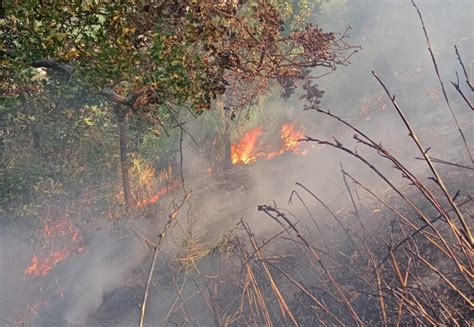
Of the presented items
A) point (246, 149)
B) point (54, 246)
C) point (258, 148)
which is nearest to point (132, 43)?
point (54, 246)

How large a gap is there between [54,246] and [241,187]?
6.63 metres

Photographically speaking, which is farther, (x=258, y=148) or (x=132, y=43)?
(x=258, y=148)

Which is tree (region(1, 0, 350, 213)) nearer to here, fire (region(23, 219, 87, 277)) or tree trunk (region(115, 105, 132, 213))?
tree trunk (region(115, 105, 132, 213))

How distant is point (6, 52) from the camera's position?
587 centimetres

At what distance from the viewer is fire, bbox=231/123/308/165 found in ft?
62.2

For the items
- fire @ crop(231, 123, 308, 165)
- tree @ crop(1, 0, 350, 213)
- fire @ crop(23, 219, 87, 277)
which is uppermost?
tree @ crop(1, 0, 350, 213)

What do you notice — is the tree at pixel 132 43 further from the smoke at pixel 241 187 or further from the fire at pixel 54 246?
the fire at pixel 54 246

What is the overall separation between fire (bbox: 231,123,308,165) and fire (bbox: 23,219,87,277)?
25.0 ft

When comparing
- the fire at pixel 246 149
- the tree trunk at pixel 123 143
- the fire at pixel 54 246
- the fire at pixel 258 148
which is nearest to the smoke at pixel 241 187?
the fire at pixel 54 246

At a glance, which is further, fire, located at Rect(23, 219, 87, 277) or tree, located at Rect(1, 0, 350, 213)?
fire, located at Rect(23, 219, 87, 277)

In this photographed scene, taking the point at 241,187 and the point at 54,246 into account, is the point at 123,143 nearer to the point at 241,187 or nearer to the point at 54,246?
the point at 54,246

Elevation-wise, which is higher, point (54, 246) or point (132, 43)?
point (132, 43)

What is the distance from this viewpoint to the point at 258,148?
1988 cm

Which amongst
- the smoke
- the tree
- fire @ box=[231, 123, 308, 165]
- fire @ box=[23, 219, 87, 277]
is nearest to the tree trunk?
the smoke
